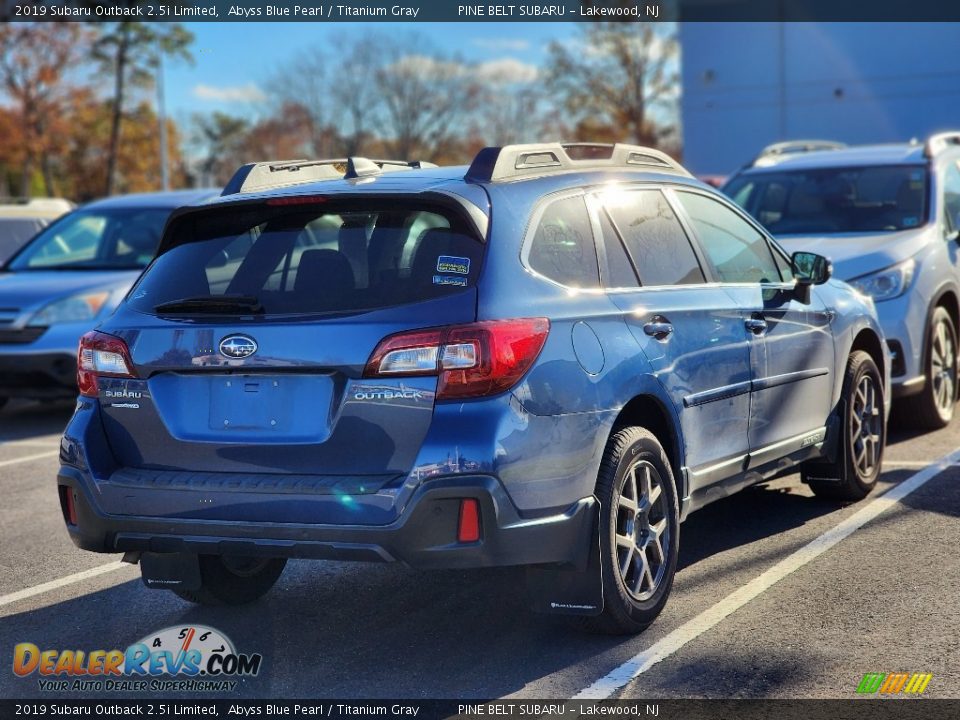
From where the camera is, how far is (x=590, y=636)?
471cm

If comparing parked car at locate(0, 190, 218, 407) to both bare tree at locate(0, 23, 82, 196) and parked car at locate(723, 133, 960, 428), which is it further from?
bare tree at locate(0, 23, 82, 196)

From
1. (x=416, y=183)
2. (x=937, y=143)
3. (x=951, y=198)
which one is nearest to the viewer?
(x=416, y=183)

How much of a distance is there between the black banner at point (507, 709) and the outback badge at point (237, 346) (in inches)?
43.1

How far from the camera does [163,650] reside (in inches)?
187

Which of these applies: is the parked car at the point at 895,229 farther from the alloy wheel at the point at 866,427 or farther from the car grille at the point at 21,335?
the car grille at the point at 21,335

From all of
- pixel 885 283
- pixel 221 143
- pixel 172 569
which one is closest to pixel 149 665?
pixel 172 569

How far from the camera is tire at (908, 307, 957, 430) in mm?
8656

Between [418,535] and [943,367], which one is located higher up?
[418,535]

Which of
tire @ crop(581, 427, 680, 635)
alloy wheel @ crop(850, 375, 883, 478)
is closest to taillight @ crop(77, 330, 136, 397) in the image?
tire @ crop(581, 427, 680, 635)

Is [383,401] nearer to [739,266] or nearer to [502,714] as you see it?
[502,714]

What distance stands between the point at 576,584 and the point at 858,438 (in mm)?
2880

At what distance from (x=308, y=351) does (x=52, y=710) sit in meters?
1.38

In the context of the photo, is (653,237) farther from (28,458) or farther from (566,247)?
(28,458)

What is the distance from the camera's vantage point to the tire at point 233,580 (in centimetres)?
513
